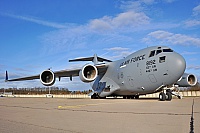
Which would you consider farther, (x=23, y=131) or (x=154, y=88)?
(x=154, y=88)

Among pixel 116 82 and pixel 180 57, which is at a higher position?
pixel 180 57

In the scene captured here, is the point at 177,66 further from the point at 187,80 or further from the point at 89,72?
the point at 89,72

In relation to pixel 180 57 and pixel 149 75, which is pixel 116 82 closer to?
pixel 149 75

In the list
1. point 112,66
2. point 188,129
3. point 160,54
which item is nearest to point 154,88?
point 160,54

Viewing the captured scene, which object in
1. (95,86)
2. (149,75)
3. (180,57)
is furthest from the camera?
(95,86)

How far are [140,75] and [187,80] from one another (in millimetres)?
5279

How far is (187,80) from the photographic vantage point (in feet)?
64.3

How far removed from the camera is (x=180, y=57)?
1461 cm

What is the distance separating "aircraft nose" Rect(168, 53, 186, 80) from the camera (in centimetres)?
1416

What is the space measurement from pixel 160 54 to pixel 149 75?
1.58 metres

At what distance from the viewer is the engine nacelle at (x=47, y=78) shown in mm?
19516

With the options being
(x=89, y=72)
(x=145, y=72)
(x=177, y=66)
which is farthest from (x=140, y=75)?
(x=89, y=72)

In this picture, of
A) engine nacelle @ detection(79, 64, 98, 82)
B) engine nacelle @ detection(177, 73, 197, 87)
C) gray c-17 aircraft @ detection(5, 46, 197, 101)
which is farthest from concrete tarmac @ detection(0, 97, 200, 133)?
engine nacelle @ detection(177, 73, 197, 87)

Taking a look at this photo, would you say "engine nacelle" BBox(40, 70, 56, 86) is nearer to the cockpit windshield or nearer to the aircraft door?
the aircraft door
